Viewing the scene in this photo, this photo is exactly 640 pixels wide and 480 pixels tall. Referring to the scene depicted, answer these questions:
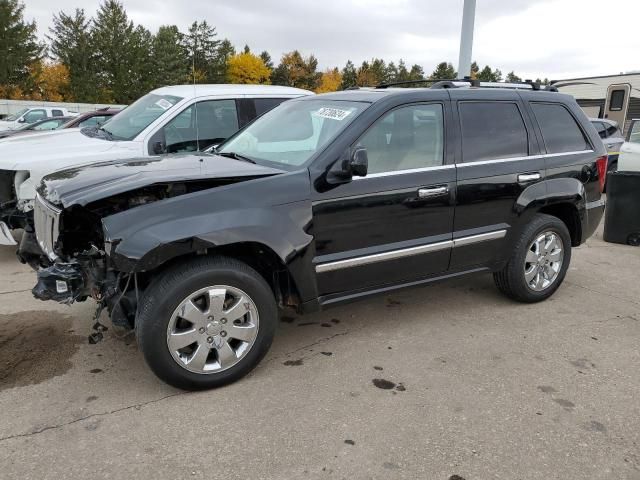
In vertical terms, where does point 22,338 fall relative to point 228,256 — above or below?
below

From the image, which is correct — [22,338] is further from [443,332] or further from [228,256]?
[443,332]

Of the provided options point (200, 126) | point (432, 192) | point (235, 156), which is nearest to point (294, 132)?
point (235, 156)

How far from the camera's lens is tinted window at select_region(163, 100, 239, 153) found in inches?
239

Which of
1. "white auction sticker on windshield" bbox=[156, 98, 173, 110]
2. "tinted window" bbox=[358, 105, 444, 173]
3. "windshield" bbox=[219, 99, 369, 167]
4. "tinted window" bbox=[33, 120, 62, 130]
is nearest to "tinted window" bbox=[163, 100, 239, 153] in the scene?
"white auction sticker on windshield" bbox=[156, 98, 173, 110]

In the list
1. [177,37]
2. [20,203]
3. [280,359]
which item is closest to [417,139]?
[280,359]

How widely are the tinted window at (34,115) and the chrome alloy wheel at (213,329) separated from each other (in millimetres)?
22102

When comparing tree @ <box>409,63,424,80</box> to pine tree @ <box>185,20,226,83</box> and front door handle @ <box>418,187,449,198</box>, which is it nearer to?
pine tree @ <box>185,20,226,83</box>

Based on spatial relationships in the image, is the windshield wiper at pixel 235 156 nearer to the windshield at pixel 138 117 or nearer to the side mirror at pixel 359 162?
the side mirror at pixel 359 162

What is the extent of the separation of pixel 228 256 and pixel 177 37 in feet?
272

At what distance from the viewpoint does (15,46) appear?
47312mm

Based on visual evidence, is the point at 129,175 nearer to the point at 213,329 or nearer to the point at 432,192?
the point at 213,329

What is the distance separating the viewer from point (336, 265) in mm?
3490

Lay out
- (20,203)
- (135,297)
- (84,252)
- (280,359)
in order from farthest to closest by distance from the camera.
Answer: (20,203)
(280,359)
(84,252)
(135,297)

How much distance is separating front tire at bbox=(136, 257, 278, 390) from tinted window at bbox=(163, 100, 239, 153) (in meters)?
3.36
